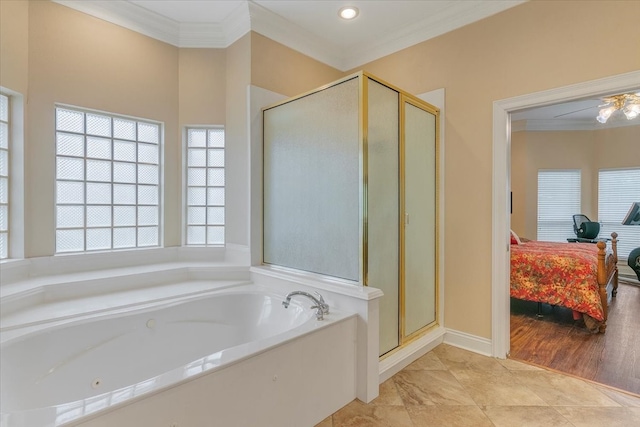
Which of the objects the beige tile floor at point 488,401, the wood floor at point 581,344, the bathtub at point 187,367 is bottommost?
the beige tile floor at point 488,401

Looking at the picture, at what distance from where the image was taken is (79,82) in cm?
252

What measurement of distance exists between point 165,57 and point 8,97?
1267 mm

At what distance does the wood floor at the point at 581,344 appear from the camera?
225cm

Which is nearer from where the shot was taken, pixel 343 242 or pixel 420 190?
pixel 343 242

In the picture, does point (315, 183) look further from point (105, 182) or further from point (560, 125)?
point (560, 125)

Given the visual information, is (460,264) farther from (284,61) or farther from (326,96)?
(284,61)

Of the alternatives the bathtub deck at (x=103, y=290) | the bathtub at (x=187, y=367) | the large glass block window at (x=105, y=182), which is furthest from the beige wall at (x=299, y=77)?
the bathtub at (x=187, y=367)

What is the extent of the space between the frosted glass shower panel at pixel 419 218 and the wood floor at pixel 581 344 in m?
0.86

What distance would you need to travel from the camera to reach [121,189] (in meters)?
2.86

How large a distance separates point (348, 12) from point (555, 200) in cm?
550

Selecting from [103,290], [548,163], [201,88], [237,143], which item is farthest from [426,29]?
[548,163]

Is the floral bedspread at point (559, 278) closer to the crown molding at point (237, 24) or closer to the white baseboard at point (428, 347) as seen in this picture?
the white baseboard at point (428, 347)

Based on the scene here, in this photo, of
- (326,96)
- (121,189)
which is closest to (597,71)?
(326,96)

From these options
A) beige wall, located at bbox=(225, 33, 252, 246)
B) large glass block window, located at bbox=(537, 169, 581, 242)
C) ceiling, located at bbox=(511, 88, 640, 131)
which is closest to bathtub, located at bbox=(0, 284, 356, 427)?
beige wall, located at bbox=(225, 33, 252, 246)
